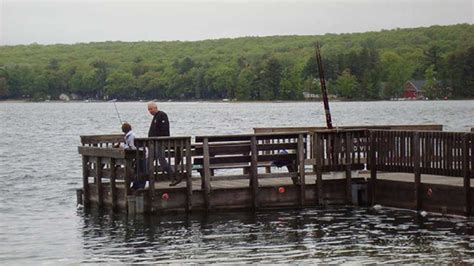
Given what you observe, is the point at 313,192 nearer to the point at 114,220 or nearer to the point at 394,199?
the point at 394,199

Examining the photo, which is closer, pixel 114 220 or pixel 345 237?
pixel 345 237

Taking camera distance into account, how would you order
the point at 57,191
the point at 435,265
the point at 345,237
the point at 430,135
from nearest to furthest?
1. the point at 435,265
2. the point at 345,237
3. the point at 430,135
4. the point at 57,191

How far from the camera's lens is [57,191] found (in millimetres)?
32875

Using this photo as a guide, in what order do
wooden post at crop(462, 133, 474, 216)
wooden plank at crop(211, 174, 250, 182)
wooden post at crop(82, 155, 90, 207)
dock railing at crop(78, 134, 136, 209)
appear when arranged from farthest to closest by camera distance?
wooden post at crop(82, 155, 90, 207), wooden plank at crop(211, 174, 250, 182), dock railing at crop(78, 134, 136, 209), wooden post at crop(462, 133, 474, 216)

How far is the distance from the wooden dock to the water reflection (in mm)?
380

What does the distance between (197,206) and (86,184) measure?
334 cm

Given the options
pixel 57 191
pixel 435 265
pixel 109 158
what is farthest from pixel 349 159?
pixel 57 191

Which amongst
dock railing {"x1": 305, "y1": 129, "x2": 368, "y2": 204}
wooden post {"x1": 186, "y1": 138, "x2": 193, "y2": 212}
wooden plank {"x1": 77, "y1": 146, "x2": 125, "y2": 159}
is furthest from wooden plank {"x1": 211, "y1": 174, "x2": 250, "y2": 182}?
wooden plank {"x1": 77, "y1": 146, "x2": 125, "y2": 159}

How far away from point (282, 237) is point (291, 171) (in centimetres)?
421

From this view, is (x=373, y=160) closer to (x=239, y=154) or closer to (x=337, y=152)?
(x=337, y=152)

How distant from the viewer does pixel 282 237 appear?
20.2 metres

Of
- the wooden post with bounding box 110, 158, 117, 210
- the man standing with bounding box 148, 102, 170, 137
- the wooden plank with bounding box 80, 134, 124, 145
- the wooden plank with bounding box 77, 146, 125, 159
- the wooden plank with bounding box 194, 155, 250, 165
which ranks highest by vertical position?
the man standing with bounding box 148, 102, 170, 137

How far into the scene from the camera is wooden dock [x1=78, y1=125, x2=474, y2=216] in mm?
22141

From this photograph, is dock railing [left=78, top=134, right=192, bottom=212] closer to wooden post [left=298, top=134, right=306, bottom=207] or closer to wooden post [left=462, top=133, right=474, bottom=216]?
wooden post [left=298, top=134, right=306, bottom=207]
